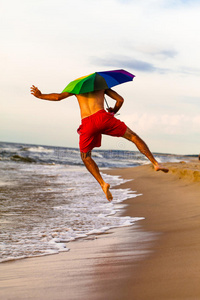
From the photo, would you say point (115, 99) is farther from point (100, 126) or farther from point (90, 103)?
point (100, 126)

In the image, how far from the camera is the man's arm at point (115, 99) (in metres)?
4.64

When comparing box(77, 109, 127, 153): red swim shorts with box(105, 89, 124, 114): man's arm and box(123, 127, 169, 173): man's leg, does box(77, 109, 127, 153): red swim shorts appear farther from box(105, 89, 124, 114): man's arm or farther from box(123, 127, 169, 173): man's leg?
box(105, 89, 124, 114): man's arm

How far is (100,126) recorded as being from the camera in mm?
4363

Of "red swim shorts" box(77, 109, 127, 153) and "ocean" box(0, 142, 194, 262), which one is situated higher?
"red swim shorts" box(77, 109, 127, 153)

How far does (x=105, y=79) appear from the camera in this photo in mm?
4355

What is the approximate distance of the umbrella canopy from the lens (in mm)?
4289

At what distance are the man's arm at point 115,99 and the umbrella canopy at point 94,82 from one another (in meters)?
0.27

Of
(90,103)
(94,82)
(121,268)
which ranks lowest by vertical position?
(121,268)

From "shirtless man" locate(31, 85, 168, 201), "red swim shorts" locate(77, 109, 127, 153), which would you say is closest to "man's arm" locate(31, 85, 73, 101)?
"shirtless man" locate(31, 85, 168, 201)

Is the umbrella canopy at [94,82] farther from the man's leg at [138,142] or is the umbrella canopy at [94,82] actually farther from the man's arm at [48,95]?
the man's leg at [138,142]

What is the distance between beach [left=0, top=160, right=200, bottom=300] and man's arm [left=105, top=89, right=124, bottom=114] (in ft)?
5.32

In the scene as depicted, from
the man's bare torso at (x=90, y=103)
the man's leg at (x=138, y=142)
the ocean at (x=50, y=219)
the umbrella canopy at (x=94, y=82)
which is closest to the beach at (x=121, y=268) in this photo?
the ocean at (x=50, y=219)

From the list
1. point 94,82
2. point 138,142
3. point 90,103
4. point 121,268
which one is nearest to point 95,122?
point 90,103

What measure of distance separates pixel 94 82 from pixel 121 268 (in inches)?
83.6
